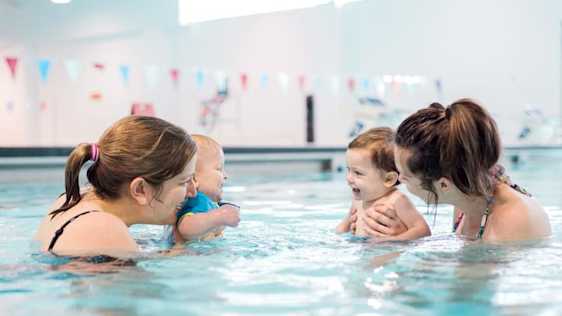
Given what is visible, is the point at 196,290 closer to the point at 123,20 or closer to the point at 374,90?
the point at 123,20

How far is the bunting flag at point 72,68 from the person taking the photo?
41.3ft

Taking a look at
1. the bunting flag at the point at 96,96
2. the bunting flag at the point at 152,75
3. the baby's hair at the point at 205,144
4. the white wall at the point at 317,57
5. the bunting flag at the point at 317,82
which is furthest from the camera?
the bunting flag at the point at 317,82

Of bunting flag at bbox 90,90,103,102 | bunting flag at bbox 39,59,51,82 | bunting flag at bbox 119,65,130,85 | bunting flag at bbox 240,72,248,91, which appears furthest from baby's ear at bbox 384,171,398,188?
bunting flag at bbox 240,72,248,91

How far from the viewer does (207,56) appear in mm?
14625

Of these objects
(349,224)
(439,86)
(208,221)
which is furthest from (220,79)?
(208,221)

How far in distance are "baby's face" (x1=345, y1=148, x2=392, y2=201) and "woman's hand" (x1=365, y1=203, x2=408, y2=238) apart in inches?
2.8

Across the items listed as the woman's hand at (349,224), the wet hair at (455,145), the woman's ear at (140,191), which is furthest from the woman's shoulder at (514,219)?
the woman's ear at (140,191)

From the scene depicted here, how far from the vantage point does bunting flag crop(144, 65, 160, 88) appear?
13828 mm

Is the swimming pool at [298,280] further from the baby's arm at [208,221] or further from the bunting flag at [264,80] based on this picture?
the bunting flag at [264,80]

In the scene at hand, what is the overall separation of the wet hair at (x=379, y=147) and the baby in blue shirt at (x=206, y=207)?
1.94 ft

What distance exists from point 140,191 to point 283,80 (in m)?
12.9

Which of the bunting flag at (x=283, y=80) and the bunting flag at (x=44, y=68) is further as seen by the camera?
the bunting flag at (x=283, y=80)

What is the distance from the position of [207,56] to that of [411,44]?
4.20 meters

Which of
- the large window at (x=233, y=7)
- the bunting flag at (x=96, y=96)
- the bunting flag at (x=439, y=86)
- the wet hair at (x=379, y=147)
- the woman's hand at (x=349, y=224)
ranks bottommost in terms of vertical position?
the woman's hand at (x=349, y=224)
